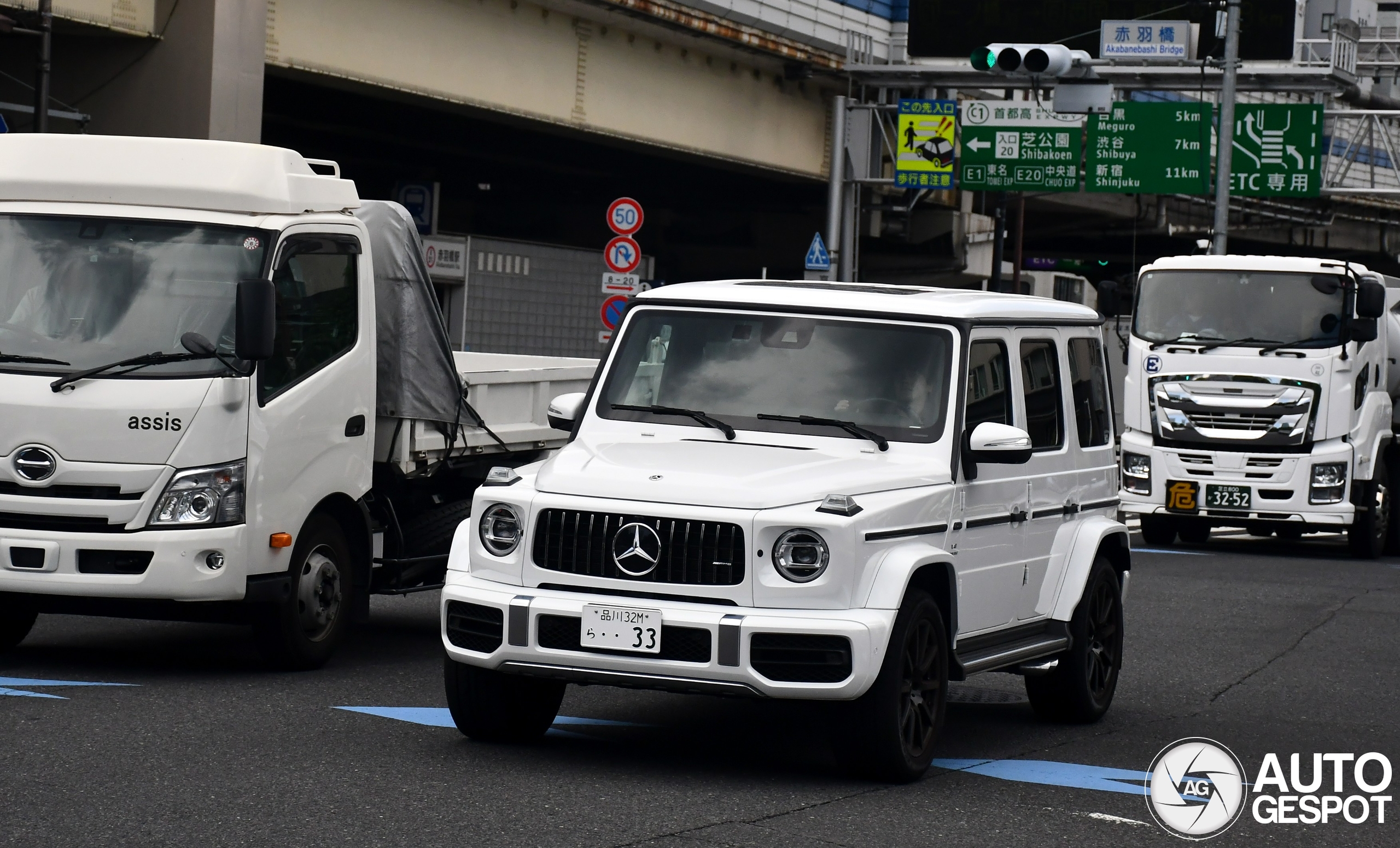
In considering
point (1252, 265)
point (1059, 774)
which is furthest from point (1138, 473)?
point (1059, 774)

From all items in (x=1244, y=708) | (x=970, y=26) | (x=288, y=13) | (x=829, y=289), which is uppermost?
(x=970, y=26)

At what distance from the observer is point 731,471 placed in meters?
7.49

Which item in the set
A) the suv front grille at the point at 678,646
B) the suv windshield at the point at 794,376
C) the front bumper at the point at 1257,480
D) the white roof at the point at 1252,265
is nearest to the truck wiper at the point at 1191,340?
the white roof at the point at 1252,265

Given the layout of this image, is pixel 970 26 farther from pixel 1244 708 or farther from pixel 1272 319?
pixel 1244 708

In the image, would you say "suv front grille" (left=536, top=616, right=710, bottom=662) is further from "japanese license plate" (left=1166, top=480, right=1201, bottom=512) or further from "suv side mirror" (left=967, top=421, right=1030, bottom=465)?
"japanese license plate" (left=1166, top=480, right=1201, bottom=512)

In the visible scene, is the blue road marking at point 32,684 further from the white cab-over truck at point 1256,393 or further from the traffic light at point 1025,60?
the traffic light at point 1025,60

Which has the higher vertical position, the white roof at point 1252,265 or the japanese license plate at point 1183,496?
the white roof at point 1252,265

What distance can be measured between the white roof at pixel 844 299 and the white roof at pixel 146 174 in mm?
2279

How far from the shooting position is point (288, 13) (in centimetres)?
2070

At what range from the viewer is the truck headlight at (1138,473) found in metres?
20.6

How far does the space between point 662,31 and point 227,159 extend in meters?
17.6

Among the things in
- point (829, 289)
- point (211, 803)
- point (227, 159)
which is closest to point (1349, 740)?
point (829, 289)

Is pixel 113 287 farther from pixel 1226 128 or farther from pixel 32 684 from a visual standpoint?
pixel 1226 128

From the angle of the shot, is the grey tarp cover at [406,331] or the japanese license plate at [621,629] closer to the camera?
the japanese license plate at [621,629]
